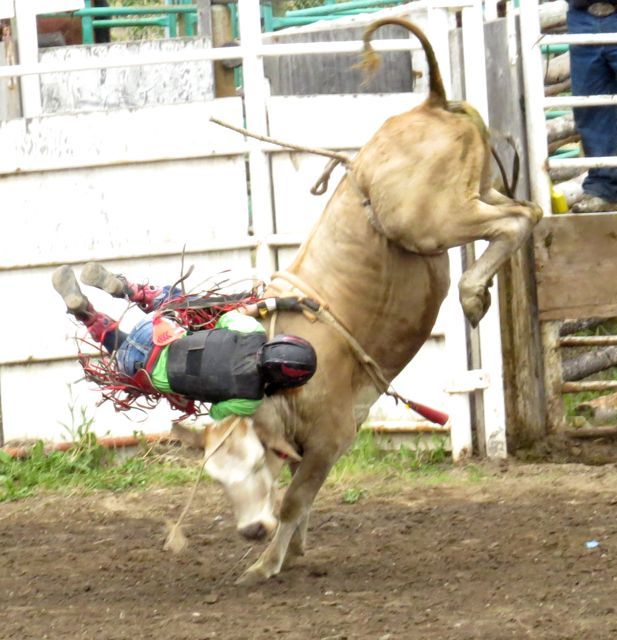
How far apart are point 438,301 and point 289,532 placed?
1.08 m

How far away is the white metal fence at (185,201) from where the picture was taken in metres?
6.96

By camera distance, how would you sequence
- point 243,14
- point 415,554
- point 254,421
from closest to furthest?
point 254,421
point 415,554
point 243,14

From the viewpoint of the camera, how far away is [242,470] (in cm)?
494

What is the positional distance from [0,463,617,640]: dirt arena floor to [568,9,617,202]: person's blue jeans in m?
1.64

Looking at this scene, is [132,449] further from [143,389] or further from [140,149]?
[143,389]

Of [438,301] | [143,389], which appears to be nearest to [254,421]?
[143,389]

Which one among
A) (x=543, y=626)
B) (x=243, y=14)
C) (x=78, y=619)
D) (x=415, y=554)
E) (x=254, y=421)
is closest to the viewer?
(x=543, y=626)

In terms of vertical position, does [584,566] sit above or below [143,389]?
below

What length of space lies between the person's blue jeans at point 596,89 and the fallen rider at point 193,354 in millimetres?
2961

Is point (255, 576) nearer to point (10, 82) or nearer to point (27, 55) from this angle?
point (10, 82)

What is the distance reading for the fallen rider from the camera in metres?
4.79

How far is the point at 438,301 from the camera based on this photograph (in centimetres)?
531

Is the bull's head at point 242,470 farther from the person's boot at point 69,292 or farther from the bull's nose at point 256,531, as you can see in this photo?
the person's boot at point 69,292

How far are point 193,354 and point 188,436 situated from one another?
36 cm
